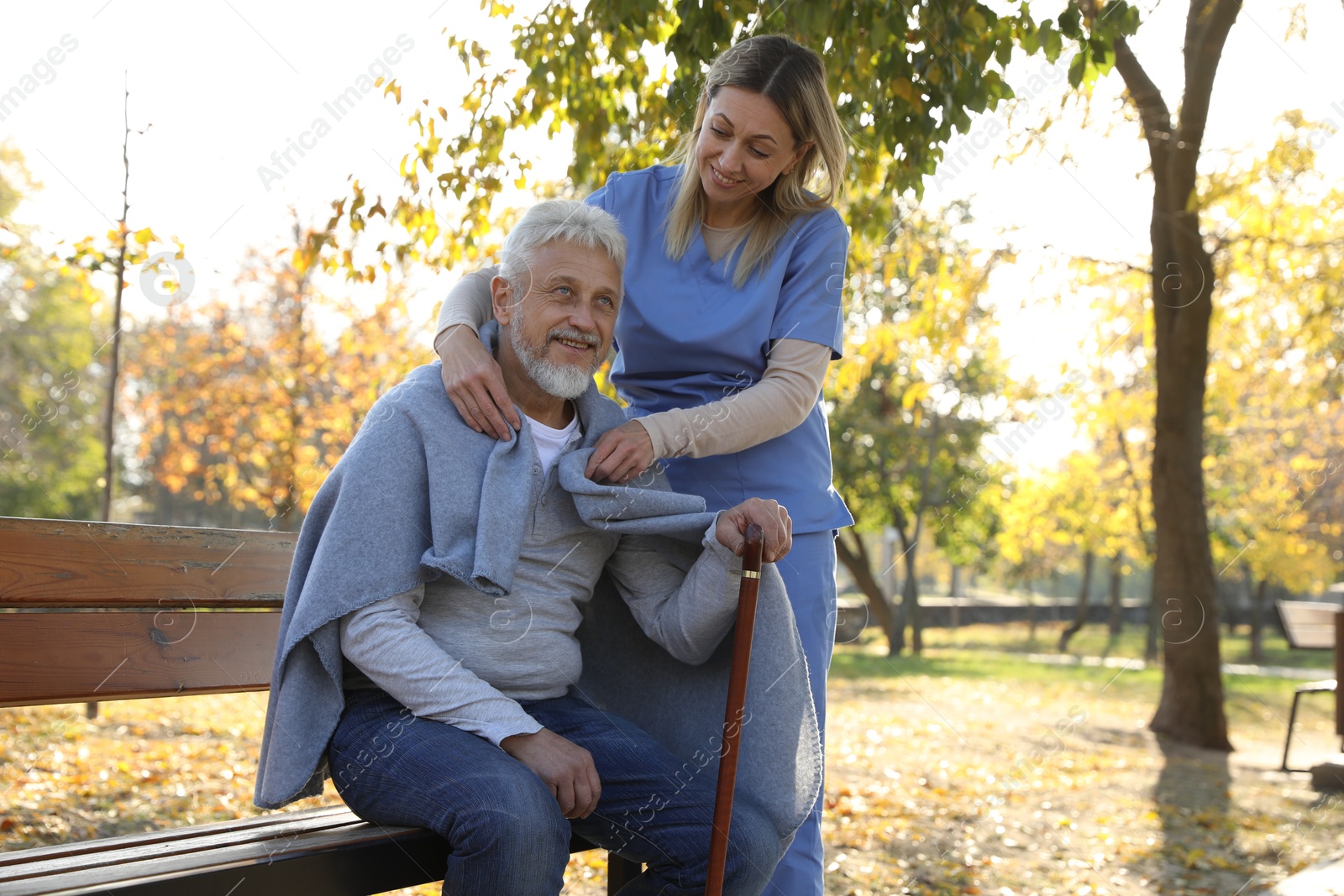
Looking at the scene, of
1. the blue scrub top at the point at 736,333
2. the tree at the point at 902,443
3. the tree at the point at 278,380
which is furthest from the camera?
the tree at the point at 902,443

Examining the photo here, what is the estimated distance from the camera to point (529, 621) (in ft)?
7.64

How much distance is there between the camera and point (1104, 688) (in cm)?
1454

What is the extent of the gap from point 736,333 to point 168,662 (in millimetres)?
1582

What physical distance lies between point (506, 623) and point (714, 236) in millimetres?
1089

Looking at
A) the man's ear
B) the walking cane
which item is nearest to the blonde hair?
the man's ear

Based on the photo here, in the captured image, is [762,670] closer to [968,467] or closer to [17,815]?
[17,815]

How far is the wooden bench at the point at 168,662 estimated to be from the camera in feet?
6.62

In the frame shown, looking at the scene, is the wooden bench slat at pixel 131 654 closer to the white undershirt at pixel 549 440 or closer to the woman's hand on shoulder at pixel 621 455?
the white undershirt at pixel 549 440

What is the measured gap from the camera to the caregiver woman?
2529 millimetres

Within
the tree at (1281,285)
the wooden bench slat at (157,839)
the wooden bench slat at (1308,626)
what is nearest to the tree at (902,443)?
the tree at (1281,285)

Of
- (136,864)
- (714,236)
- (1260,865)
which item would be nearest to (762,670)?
(714,236)

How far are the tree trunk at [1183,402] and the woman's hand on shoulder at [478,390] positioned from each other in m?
6.82

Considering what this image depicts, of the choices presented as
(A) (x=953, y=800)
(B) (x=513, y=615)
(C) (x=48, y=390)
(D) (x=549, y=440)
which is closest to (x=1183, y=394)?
(A) (x=953, y=800)

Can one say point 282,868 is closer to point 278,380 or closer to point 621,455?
point 621,455
